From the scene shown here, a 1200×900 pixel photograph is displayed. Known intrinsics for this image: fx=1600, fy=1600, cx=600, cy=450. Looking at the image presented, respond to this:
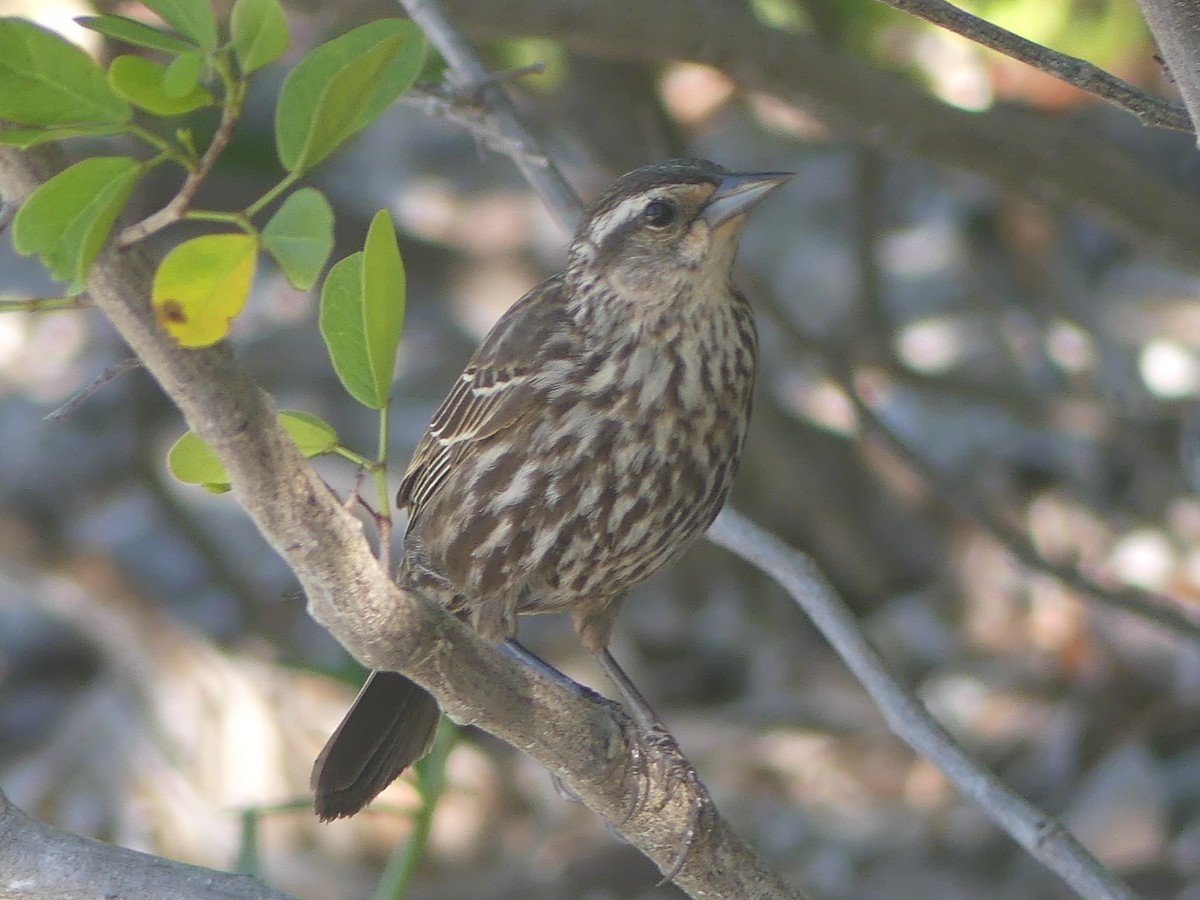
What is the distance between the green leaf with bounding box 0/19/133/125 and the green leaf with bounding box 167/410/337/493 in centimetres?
35

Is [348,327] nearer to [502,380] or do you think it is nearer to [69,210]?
[69,210]

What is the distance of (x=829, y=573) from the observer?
5684 millimetres

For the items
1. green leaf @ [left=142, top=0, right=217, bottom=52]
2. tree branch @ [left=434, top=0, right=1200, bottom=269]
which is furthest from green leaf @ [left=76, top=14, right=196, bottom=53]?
tree branch @ [left=434, top=0, right=1200, bottom=269]

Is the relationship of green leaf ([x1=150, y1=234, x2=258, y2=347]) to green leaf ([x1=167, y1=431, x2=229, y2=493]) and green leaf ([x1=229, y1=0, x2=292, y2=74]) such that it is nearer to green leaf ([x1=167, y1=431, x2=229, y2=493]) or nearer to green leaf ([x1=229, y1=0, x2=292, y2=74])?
green leaf ([x1=229, y1=0, x2=292, y2=74])

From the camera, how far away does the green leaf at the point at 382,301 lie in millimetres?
1553

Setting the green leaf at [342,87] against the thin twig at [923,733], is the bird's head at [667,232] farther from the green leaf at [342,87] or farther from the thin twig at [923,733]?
the green leaf at [342,87]

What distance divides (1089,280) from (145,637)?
3.73 metres

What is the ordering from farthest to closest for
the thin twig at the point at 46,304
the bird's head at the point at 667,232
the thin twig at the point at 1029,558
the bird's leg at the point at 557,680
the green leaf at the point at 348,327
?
the thin twig at the point at 1029,558 → the bird's head at the point at 667,232 → the bird's leg at the point at 557,680 → the green leaf at the point at 348,327 → the thin twig at the point at 46,304

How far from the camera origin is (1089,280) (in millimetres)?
6133

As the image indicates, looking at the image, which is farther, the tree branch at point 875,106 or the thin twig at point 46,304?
the tree branch at point 875,106

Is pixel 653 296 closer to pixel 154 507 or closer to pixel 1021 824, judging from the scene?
pixel 1021 824

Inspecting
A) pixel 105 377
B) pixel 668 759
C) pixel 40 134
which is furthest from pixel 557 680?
pixel 40 134

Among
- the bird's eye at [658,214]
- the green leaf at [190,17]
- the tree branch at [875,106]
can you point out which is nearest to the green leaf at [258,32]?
the green leaf at [190,17]

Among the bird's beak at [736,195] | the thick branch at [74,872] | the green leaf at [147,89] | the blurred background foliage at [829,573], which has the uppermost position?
the green leaf at [147,89]
